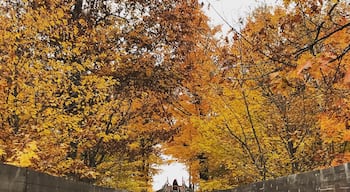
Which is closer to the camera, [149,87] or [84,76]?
[84,76]

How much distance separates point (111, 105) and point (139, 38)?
10.8 feet

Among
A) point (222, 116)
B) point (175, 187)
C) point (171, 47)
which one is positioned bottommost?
point (175, 187)

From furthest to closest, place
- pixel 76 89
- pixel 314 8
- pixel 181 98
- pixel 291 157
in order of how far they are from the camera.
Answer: pixel 181 98, pixel 291 157, pixel 76 89, pixel 314 8

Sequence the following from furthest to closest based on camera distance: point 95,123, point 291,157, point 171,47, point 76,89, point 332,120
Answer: point 171,47
point 291,157
point 95,123
point 76,89
point 332,120

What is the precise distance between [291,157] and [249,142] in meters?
2.29

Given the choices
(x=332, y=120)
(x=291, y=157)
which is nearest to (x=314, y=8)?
(x=332, y=120)

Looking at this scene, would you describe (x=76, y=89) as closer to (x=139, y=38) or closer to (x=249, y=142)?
(x=139, y=38)

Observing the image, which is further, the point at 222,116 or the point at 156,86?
the point at 222,116

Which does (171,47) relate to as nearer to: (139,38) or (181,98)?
(139,38)

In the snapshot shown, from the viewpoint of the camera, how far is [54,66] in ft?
31.8

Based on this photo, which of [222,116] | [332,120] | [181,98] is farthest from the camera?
[181,98]

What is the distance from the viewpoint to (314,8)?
5.46m

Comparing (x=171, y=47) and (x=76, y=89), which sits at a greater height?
(x=171, y=47)

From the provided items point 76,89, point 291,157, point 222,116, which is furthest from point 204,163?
point 76,89
